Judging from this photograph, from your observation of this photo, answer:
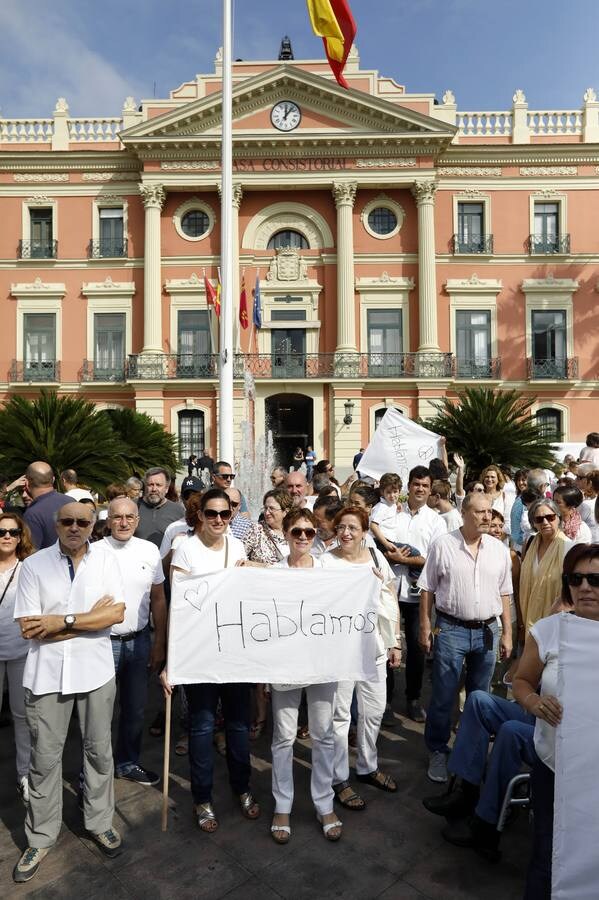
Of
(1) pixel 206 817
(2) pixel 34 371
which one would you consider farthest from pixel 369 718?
(2) pixel 34 371

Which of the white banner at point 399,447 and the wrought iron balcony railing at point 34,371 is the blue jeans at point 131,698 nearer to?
the white banner at point 399,447

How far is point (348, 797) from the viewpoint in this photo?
148 inches

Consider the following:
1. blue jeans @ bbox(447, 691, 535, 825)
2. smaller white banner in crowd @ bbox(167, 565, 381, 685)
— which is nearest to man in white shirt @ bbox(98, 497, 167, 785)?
smaller white banner in crowd @ bbox(167, 565, 381, 685)

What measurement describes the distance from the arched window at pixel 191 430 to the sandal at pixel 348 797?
21830mm

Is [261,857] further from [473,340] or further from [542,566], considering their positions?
[473,340]

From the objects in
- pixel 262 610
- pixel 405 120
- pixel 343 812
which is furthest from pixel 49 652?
pixel 405 120

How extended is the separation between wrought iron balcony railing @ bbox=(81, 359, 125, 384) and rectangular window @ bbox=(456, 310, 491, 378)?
14.5 metres

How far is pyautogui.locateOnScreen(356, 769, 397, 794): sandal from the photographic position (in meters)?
3.92

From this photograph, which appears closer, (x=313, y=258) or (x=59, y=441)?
(x=59, y=441)

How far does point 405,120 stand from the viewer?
23.5 m

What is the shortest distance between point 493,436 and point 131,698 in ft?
40.9

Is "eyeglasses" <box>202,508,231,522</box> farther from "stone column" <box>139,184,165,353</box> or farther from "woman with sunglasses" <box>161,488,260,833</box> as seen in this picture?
"stone column" <box>139,184,165,353</box>

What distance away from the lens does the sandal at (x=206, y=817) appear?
11.5 ft

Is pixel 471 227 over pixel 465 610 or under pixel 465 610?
over
